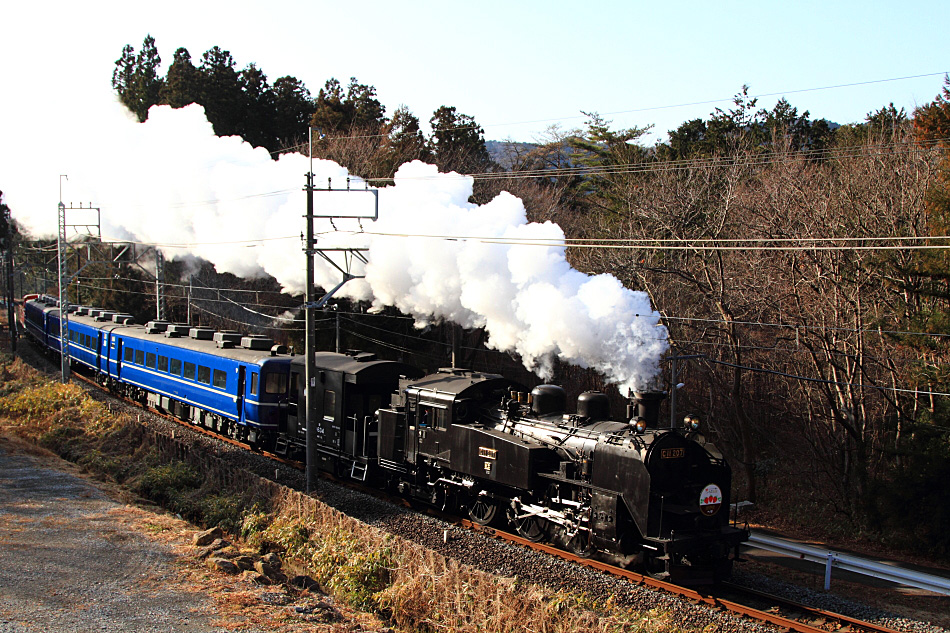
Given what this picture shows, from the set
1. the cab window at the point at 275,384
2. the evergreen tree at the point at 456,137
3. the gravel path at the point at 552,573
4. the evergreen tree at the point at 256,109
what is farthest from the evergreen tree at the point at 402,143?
the gravel path at the point at 552,573

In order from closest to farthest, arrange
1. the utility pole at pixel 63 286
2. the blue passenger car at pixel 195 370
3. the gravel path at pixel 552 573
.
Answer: the gravel path at pixel 552 573
the blue passenger car at pixel 195 370
the utility pole at pixel 63 286

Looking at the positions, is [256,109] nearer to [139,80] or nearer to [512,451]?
[139,80]

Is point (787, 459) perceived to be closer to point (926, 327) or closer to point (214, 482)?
point (926, 327)

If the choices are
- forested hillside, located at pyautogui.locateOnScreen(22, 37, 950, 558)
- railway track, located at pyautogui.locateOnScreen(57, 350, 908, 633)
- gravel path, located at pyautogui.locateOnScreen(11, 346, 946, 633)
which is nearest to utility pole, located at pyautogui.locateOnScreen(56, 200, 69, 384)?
forested hillside, located at pyautogui.locateOnScreen(22, 37, 950, 558)

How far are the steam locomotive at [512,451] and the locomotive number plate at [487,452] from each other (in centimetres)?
3

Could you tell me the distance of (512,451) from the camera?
41.3 ft

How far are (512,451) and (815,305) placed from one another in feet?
43.8

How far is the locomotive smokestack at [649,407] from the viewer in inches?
458

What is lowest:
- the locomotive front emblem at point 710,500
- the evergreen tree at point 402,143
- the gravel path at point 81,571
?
the gravel path at point 81,571

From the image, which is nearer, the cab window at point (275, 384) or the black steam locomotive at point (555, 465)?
the black steam locomotive at point (555, 465)

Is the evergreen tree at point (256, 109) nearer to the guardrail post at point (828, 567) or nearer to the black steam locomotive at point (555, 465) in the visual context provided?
the black steam locomotive at point (555, 465)

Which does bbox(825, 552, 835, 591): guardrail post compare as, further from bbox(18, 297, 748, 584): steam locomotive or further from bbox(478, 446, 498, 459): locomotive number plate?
bbox(478, 446, 498, 459): locomotive number plate

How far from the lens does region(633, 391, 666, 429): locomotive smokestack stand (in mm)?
11633

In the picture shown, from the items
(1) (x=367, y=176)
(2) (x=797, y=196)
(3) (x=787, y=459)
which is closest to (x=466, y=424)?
(2) (x=797, y=196)
